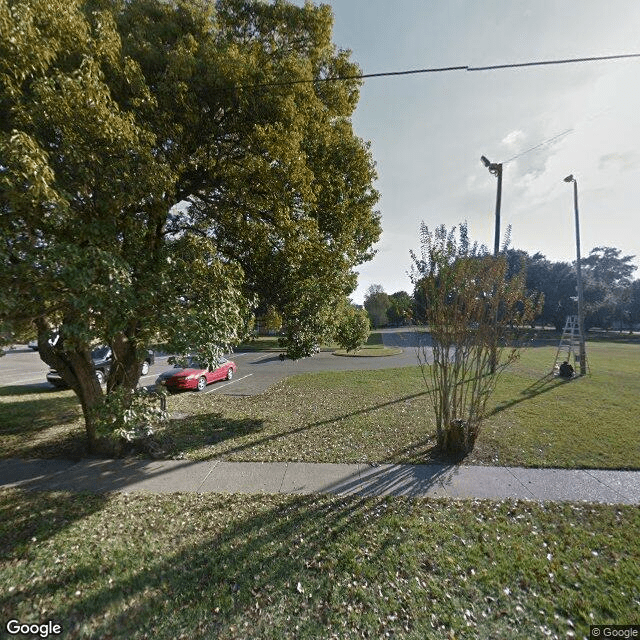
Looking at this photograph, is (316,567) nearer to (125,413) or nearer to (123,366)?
(125,413)

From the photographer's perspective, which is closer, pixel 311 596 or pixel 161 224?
pixel 311 596

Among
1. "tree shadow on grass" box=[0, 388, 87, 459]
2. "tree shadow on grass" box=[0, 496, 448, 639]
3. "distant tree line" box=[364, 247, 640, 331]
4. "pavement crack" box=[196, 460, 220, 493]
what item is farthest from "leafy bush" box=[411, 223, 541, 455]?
"distant tree line" box=[364, 247, 640, 331]

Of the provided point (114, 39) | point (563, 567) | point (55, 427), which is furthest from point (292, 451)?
point (114, 39)

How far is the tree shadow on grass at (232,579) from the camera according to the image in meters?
2.39

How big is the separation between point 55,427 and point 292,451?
5811 mm

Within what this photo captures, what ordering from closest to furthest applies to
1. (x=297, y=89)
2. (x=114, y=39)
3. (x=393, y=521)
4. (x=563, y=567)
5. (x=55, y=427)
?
(x=563, y=567) < (x=393, y=521) < (x=114, y=39) < (x=297, y=89) < (x=55, y=427)

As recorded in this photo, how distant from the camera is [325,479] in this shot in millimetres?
4652

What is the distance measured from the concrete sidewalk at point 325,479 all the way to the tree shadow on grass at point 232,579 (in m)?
0.71

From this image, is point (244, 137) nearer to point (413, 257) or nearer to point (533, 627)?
point (413, 257)

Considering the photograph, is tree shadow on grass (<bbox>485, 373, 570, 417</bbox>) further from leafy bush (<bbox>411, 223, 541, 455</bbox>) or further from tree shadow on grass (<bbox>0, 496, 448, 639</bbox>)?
tree shadow on grass (<bbox>0, 496, 448, 639</bbox>)

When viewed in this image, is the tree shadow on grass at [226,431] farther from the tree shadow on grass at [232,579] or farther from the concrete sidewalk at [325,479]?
the tree shadow on grass at [232,579]

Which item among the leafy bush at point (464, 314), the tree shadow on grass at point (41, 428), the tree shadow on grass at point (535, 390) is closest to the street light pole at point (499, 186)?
the tree shadow on grass at point (535, 390)

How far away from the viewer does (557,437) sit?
20.4 feet

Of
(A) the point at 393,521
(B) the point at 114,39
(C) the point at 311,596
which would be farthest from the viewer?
(B) the point at 114,39
